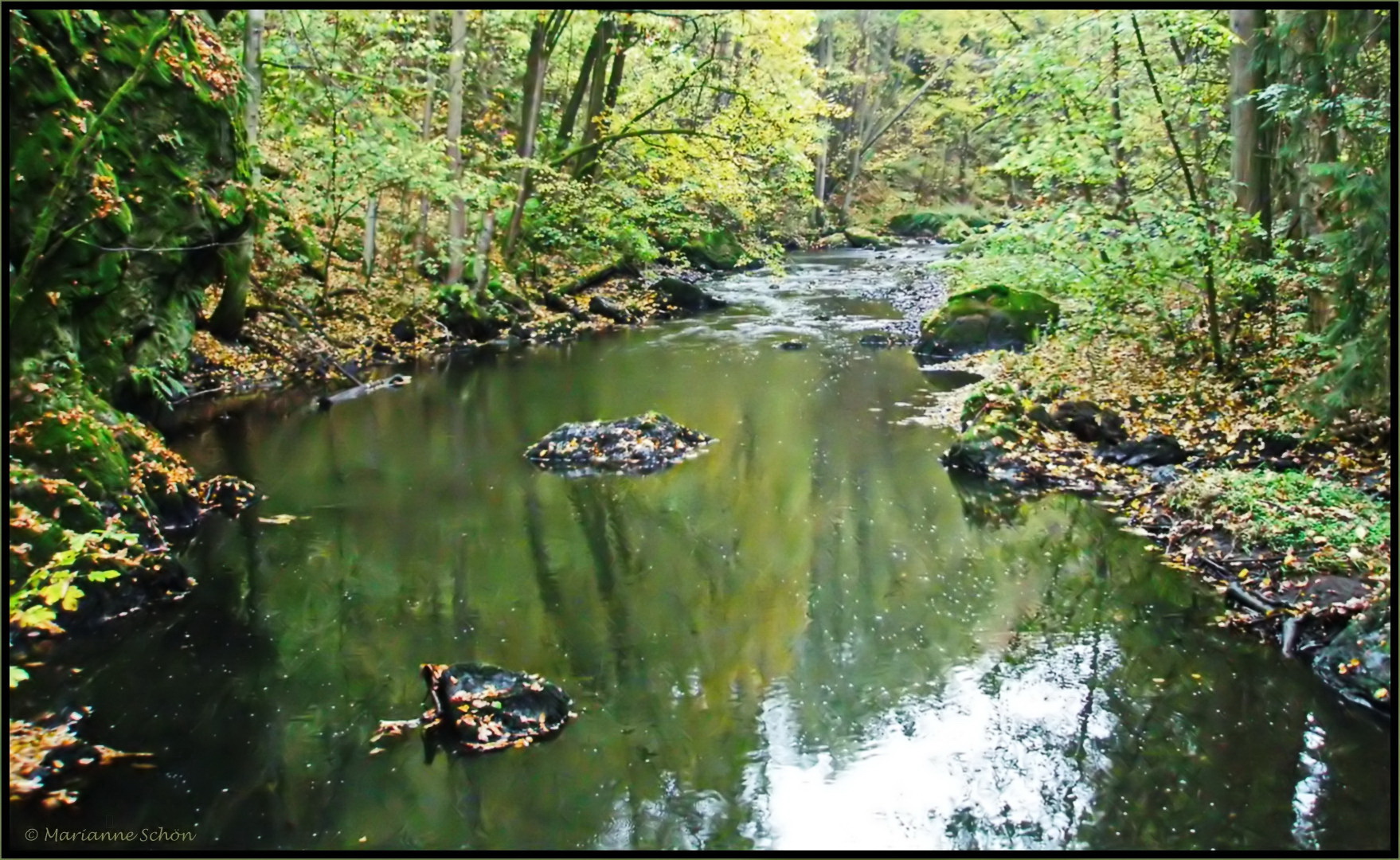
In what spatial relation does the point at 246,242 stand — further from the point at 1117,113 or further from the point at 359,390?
the point at 1117,113

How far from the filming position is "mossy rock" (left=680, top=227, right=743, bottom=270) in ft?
106

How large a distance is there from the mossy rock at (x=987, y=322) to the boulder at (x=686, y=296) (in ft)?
25.6

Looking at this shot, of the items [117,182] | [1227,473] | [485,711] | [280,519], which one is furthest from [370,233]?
[1227,473]

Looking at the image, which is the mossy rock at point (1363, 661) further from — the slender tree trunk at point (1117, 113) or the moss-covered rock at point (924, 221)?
the moss-covered rock at point (924, 221)

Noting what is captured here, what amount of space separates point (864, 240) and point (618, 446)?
1314 inches

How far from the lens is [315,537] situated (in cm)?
916

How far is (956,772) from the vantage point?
5449 mm

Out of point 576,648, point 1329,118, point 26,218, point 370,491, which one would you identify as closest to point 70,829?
point 576,648

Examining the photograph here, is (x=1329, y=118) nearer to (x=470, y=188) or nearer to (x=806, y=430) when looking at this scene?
(x=806, y=430)

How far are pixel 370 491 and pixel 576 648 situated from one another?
4785 millimetres

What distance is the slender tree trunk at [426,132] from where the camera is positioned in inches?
762

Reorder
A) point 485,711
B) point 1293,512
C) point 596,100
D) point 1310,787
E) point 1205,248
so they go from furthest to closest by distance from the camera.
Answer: point 596,100
point 1205,248
point 1293,512
point 485,711
point 1310,787

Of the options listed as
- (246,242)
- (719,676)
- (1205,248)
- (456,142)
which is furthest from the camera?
(456,142)

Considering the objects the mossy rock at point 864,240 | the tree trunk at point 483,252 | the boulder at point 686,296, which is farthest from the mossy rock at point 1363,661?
the mossy rock at point 864,240
